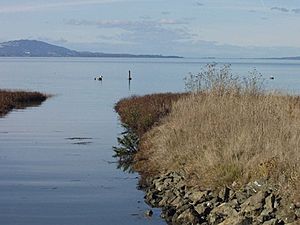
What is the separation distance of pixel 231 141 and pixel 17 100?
4398 centimetres

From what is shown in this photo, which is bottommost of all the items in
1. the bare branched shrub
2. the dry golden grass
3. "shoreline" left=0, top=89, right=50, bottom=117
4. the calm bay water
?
"shoreline" left=0, top=89, right=50, bottom=117

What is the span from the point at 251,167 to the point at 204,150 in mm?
2970

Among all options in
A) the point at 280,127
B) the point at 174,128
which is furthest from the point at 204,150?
the point at 174,128

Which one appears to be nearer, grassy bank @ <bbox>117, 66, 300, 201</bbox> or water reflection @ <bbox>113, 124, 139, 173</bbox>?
grassy bank @ <bbox>117, 66, 300, 201</bbox>

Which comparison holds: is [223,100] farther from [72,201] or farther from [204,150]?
[72,201]

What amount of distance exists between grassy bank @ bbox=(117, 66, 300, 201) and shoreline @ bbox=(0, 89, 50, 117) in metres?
24.2

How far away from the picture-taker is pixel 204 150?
1802 centimetres

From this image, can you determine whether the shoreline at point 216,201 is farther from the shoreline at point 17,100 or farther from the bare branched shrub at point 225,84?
the shoreline at point 17,100

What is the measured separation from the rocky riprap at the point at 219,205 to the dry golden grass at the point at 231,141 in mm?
351

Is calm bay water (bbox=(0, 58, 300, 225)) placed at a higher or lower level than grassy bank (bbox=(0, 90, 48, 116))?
higher

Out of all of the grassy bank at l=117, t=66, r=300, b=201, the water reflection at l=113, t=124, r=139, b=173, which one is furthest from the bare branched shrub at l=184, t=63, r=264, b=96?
the water reflection at l=113, t=124, r=139, b=173

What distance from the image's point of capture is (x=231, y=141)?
56.2ft

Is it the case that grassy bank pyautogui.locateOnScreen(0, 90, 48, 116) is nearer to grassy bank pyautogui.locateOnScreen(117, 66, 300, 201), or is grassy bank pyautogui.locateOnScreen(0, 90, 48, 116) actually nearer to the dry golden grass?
grassy bank pyautogui.locateOnScreen(117, 66, 300, 201)

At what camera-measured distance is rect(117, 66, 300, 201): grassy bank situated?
14.8 meters
